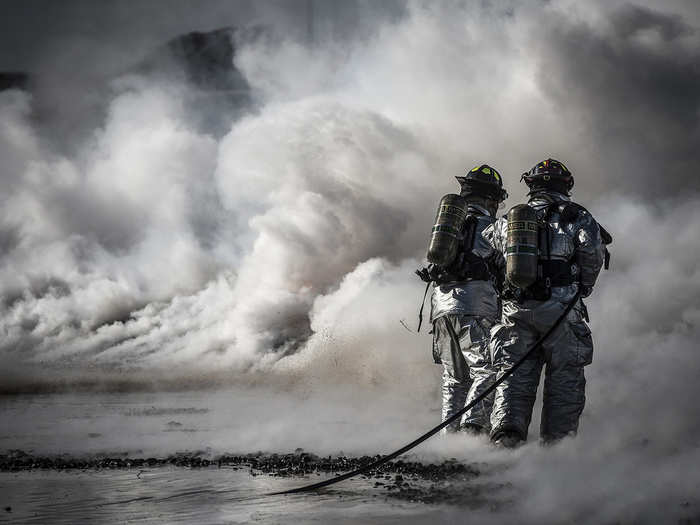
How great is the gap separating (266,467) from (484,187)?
3.97 meters

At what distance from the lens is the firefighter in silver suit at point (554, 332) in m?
7.35

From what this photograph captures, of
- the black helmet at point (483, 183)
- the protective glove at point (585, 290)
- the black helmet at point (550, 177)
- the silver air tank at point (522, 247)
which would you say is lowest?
the protective glove at point (585, 290)

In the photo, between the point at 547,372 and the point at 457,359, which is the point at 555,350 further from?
the point at 457,359

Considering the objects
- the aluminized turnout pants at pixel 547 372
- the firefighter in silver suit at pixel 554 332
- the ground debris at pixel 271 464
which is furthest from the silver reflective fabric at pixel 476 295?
the ground debris at pixel 271 464

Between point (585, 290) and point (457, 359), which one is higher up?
point (585, 290)

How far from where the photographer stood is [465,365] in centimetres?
884

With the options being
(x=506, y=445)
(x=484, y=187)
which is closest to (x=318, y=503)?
(x=506, y=445)

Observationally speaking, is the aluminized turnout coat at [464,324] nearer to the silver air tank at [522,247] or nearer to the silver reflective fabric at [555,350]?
the silver reflective fabric at [555,350]

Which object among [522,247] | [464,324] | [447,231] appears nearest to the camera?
[522,247]

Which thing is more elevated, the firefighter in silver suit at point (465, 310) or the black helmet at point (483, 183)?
the black helmet at point (483, 183)

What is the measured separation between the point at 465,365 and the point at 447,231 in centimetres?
156

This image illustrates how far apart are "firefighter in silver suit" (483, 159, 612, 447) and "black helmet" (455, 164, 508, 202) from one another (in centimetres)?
139

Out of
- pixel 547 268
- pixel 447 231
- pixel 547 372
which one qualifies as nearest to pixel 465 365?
pixel 547 372

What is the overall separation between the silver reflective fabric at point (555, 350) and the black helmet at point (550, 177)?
0.39 metres
